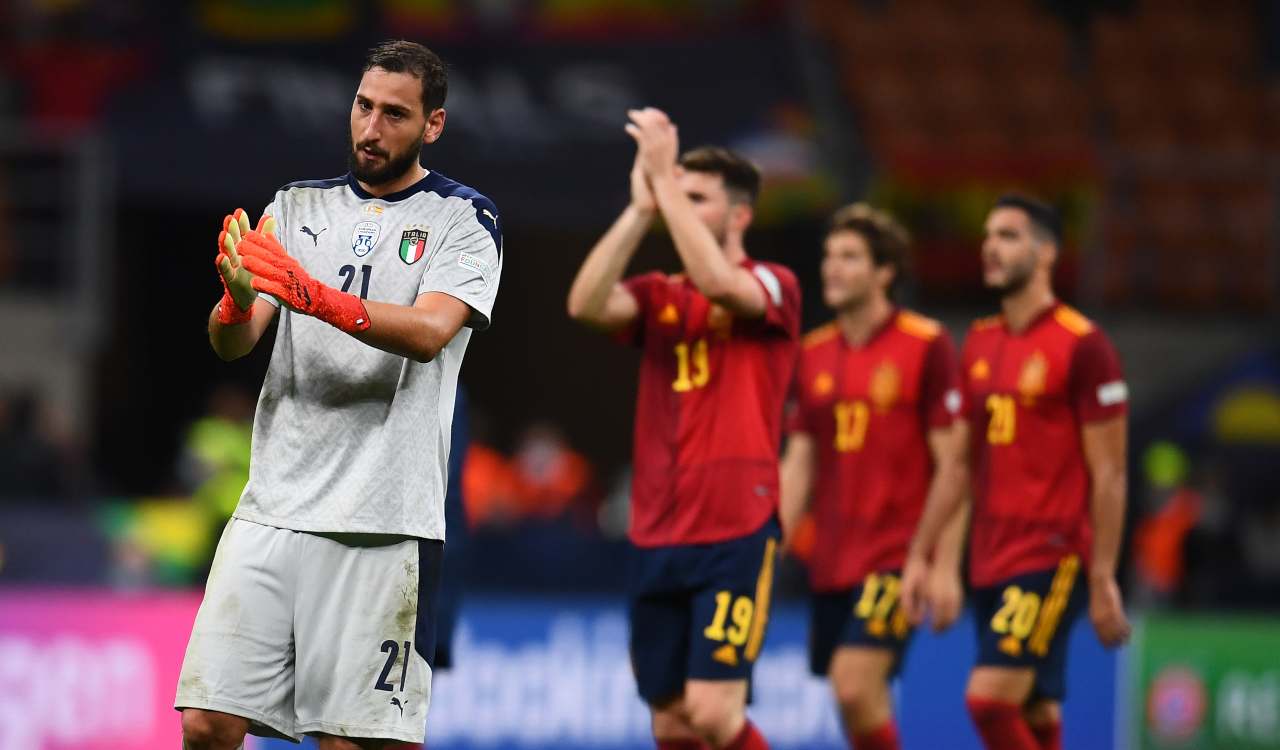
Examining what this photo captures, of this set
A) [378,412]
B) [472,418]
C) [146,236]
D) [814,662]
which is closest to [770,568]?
[814,662]

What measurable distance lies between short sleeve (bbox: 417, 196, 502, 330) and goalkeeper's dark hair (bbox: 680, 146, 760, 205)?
1891 mm

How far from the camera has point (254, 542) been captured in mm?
4523

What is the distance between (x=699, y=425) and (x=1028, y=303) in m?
1.82

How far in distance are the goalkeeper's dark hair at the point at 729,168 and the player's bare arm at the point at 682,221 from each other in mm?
342

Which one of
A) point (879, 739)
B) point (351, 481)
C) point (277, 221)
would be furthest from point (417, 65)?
point (879, 739)

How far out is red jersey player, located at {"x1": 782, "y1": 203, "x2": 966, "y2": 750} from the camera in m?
7.32

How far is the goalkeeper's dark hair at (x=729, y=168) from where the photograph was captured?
21.1 ft

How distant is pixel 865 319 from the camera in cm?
A: 779

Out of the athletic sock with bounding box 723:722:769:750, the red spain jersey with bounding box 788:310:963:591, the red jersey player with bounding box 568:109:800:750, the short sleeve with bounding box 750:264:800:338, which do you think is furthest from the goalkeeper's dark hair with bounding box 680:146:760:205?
the athletic sock with bounding box 723:722:769:750

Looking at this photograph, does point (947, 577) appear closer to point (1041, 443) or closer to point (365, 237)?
point (1041, 443)

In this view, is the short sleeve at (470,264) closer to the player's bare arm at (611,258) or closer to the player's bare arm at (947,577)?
the player's bare arm at (611,258)

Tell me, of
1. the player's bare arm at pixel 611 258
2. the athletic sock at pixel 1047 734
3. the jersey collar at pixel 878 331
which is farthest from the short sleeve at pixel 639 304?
the athletic sock at pixel 1047 734

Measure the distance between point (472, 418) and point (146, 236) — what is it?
3794 millimetres

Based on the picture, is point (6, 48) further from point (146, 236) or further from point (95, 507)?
point (95, 507)
